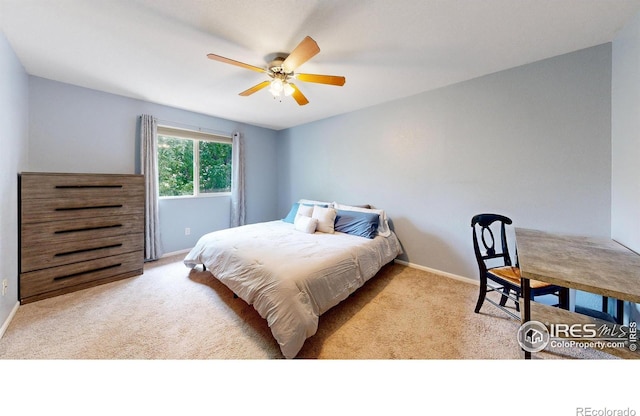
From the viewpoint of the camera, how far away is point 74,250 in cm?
228

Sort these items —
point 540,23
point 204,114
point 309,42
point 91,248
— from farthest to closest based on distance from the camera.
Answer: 1. point 204,114
2. point 91,248
3. point 540,23
4. point 309,42

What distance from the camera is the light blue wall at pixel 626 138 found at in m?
1.44

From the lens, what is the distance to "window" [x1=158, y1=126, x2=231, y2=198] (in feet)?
11.1

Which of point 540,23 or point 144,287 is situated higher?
point 540,23

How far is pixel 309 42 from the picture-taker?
1.42 m

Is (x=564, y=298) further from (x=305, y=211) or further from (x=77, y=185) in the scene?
(x=77, y=185)

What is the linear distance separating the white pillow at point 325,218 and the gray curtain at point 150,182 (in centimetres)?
233

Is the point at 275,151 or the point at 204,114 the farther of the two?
the point at 275,151

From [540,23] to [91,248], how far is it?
458 centimetres
